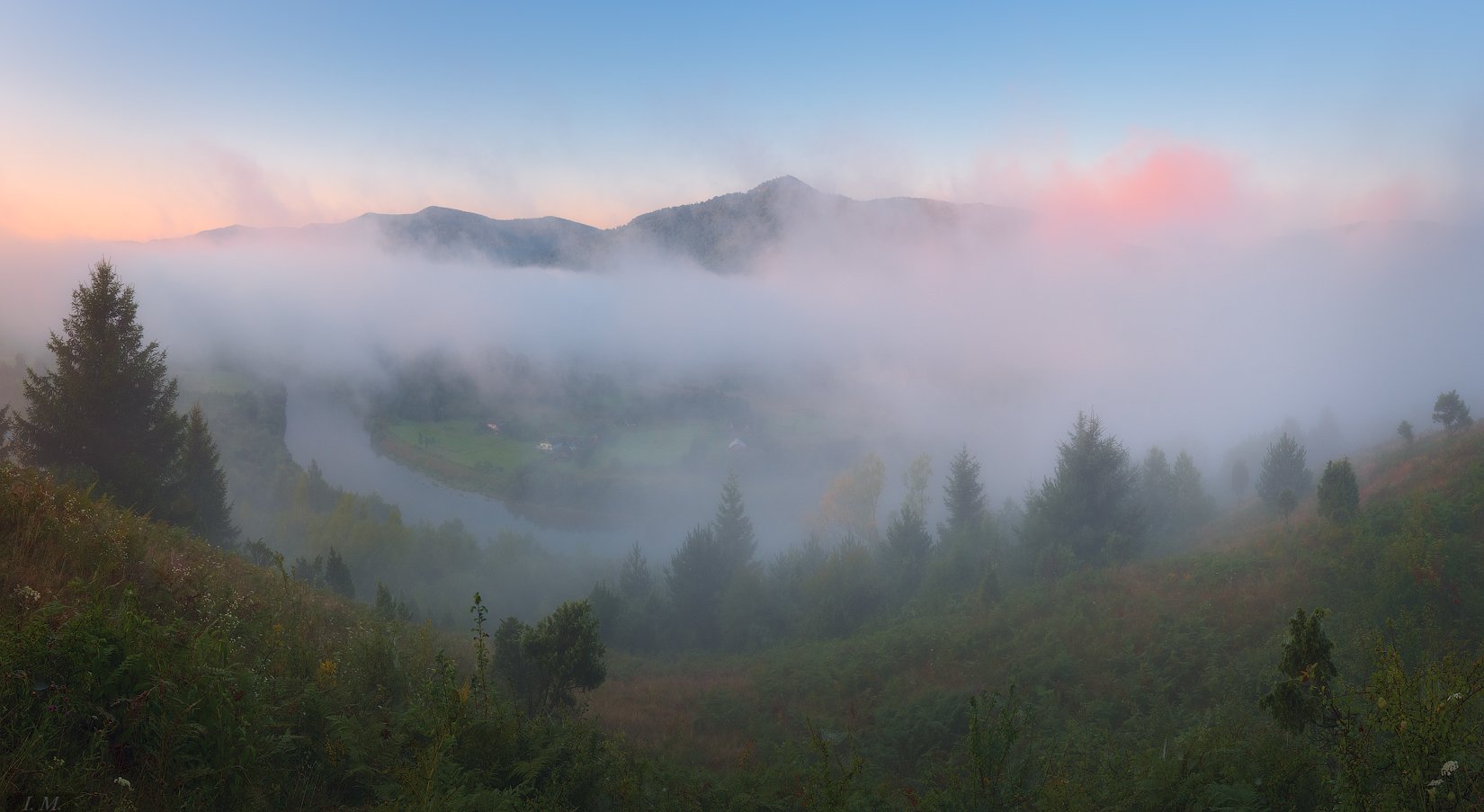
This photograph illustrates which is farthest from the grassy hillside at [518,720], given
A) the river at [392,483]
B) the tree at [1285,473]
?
the river at [392,483]

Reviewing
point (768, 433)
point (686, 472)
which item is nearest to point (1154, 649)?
point (686, 472)

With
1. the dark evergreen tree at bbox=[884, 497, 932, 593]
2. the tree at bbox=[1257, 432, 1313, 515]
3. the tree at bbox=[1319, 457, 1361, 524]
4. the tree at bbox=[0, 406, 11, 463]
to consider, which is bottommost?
the dark evergreen tree at bbox=[884, 497, 932, 593]

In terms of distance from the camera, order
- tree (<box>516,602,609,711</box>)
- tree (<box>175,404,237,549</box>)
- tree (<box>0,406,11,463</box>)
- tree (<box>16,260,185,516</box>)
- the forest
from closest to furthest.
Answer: the forest < tree (<box>516,602,609,711</box>) < tree (<box>0,406,11,463</box>) < tree (<box>16,260,185,516</box>) < tree (<box>175,404,237,549</box>)

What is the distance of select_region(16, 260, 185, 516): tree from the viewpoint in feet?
64.9

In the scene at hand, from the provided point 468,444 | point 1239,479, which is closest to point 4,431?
point 1239,479

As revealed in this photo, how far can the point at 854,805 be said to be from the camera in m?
6.41

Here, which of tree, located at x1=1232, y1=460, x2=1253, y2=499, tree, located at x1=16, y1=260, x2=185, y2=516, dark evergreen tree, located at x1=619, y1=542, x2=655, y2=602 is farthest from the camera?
tree, located at x1=1232, y1=460, x2=1253, y2=499

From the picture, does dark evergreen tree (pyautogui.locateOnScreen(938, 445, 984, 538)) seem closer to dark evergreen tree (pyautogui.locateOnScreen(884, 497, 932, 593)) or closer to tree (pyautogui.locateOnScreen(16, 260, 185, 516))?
dark evergreen tree (pyautogui.locateOnScreen(884, 497, 932, 593))

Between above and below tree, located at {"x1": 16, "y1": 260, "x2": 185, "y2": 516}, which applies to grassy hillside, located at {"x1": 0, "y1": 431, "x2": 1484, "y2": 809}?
below

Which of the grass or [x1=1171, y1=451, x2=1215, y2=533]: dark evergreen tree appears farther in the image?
[x1=1171, y1=451, x2=1215, y2=533]: dark evergreen tree

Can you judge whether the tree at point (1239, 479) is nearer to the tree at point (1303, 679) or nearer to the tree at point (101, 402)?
the tree at point (1303, 679)

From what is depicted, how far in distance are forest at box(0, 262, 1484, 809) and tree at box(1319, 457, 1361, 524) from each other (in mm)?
91

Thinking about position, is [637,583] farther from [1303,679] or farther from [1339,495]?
[1303,679]

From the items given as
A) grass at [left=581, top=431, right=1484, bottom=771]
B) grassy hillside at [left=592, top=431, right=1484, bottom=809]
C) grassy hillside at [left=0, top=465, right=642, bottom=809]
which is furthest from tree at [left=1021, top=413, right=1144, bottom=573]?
grassy hillside at [left=0, top=465, right=642, bottom=809]
